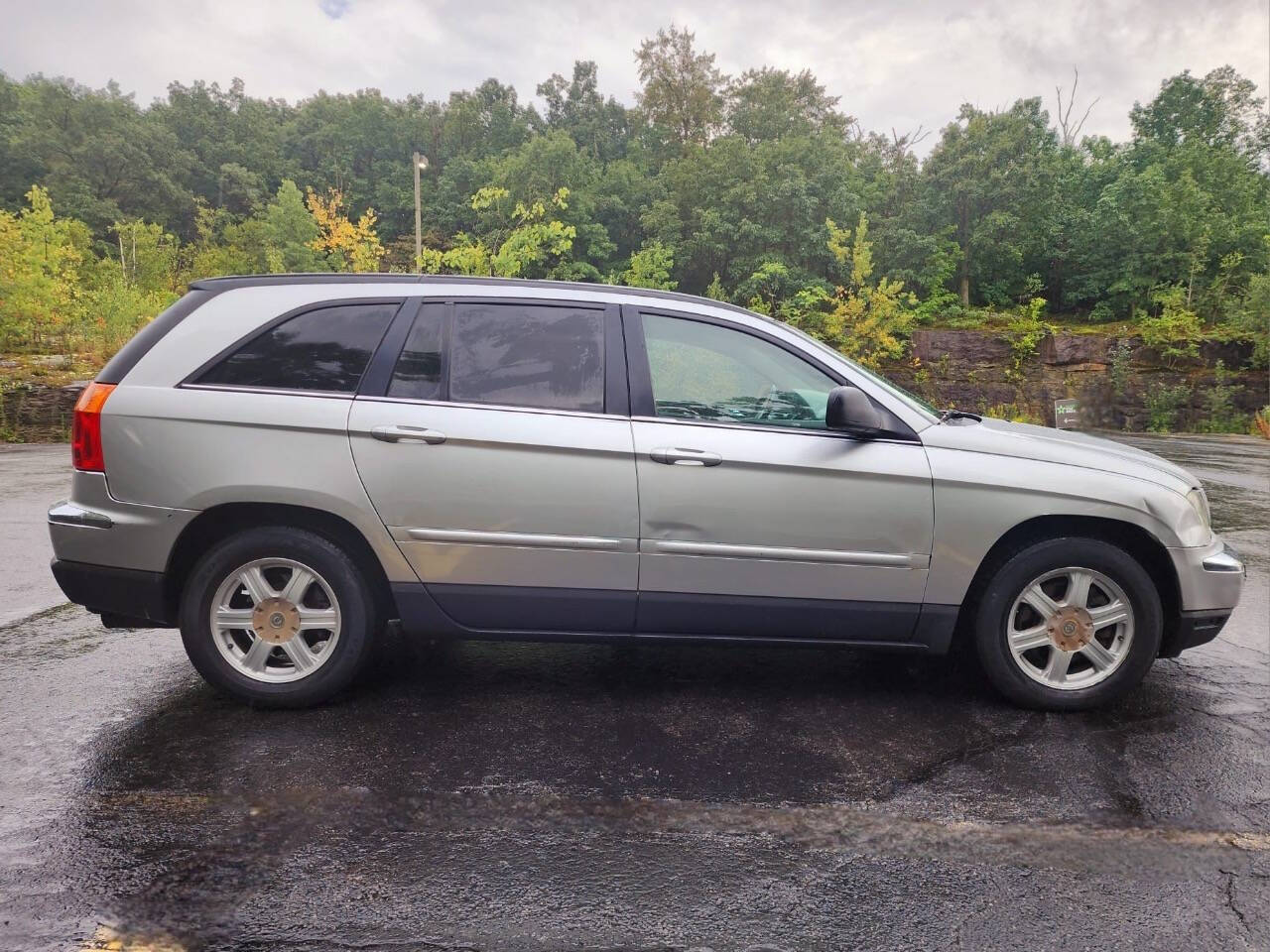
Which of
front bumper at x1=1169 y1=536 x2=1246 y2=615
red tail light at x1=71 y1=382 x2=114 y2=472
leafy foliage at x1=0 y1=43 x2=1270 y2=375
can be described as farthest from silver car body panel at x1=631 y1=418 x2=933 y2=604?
leafy foliage at x1=0 y1=43 x2=1270 y2=375

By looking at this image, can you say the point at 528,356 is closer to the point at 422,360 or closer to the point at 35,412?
the point at 422,360

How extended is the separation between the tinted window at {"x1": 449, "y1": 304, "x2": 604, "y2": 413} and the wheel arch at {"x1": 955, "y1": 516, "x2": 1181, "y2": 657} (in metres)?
1.84

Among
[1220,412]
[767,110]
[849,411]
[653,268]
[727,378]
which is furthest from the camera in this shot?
[767,110]

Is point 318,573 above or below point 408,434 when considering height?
below

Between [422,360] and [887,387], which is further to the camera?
[887,387]

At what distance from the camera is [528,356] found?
3.62 m

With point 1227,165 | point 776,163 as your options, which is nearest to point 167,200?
point 776,163

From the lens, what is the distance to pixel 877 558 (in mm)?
3504

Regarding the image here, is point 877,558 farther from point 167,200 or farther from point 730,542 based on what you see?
point 167,200

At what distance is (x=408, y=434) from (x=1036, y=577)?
277 centimetres

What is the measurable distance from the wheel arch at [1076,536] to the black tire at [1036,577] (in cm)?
4

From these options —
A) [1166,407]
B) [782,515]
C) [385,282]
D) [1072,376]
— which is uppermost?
[1072,376]

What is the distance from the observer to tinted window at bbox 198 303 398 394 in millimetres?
3562

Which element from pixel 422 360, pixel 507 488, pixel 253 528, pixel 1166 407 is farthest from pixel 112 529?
pixel 1166 407
